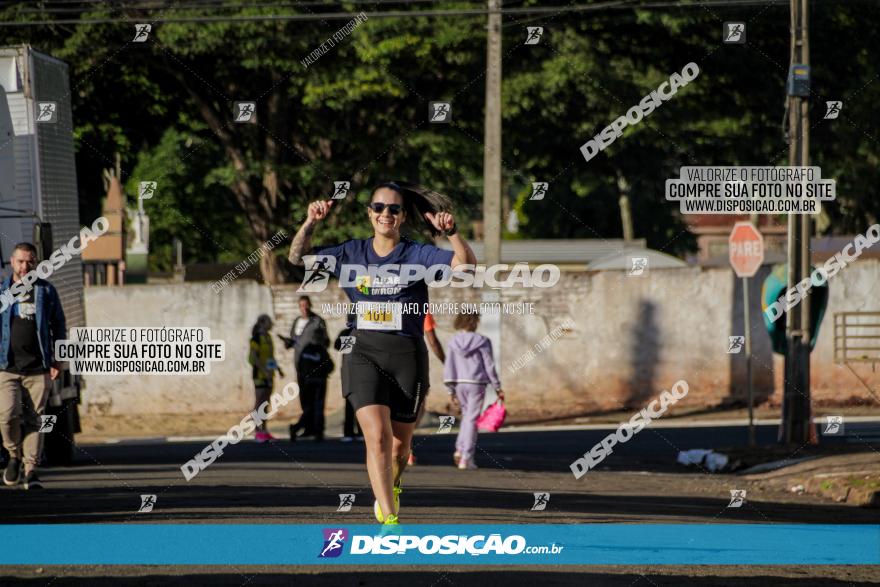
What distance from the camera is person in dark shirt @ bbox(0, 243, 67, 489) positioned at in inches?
518

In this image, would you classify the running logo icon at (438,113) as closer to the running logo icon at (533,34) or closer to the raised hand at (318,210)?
the running logo icon at (533,34)

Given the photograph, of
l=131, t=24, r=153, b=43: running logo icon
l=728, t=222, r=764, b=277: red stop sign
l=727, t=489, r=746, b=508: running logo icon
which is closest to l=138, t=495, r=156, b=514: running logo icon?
l=727, t=489, r=746, b=508: running logo icon

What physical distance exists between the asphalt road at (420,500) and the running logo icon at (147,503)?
3.1 inches

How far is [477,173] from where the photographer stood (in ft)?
102

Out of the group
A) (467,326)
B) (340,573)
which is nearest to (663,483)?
(467,326)

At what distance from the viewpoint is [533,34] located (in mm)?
26828

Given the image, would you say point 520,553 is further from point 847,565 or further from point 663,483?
point 663,483

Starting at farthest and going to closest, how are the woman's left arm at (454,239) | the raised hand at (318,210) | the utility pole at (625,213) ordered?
1. the utility pole at (625,213)
2. the woman's left arm at (454,239)
3. the raised hand at (318,210)

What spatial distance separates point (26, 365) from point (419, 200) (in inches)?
224

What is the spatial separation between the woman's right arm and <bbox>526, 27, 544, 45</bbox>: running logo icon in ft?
59.5

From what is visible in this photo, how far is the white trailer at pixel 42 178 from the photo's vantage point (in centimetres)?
1456

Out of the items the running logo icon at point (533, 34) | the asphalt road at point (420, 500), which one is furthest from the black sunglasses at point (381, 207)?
the running logo icon at point (533, 34)

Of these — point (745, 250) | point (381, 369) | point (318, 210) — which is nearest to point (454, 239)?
point (318, 210)

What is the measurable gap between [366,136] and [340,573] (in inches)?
894
